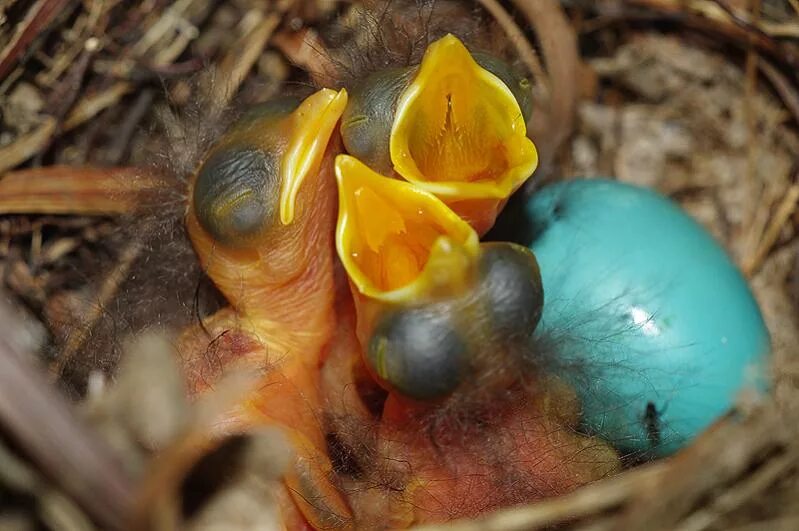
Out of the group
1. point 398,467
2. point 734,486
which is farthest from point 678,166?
point 734,486

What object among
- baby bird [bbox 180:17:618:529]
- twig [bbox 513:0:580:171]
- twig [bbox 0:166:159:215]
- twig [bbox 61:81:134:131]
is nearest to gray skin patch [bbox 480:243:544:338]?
baby bird [bbox 180:17:618:529]

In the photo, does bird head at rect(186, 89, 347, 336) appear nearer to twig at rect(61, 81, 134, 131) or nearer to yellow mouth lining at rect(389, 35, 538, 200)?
yellow mouth lining at rect(389, 35, 538, 200)

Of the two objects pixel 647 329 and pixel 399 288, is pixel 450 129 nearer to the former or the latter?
pixel 399 288

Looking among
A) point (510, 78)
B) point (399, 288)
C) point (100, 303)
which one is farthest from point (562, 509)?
point (100, 303)

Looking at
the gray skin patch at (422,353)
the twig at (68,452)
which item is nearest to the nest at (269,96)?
the gray skin patch at (422,353)

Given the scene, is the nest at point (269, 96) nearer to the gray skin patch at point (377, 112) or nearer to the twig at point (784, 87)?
the twig at point (784, 87)

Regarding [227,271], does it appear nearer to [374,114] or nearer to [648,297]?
[374,114]
